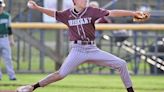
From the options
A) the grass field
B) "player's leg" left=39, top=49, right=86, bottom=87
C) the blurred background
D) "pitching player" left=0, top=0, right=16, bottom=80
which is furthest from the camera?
the blurred background

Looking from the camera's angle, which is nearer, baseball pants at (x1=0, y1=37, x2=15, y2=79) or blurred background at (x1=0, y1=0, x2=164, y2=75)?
baseball pants at (x1=0, y1=37, x2=15, y2=79)

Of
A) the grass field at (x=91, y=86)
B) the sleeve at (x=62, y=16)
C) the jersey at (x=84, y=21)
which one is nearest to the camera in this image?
the jersey at (x=84, y=21)

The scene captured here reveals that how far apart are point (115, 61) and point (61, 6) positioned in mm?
8819

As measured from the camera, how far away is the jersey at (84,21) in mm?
10008

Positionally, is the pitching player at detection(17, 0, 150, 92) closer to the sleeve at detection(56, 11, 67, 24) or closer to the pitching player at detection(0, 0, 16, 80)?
the sleeve at detection(56, 11, 67, 24)

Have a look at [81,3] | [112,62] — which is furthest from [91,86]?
[81,3]

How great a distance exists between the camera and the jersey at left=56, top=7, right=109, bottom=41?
10.0 metres

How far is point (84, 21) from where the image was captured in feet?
32.9

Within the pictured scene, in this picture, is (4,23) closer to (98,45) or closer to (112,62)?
(98,45)

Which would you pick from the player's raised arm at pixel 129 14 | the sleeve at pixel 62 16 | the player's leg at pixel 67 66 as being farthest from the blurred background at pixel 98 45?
the player's leg at pixel 67 66

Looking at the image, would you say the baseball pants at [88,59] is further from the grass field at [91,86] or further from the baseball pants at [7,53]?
the baseball pants at [7,53]

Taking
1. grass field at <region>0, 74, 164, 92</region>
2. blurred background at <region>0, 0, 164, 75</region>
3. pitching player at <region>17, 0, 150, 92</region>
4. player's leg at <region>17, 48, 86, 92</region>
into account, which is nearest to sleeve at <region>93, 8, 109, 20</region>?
pitching player at <region>17, 0, 150, 92</region>

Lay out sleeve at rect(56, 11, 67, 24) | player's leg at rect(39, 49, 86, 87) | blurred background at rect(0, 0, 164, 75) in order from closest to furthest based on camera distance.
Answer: player's leg at rect(39, 49, 86, 87) → sleeve at rect(56, 11, 67, 24) → blurred background at rect(0, 0, 164, 75)

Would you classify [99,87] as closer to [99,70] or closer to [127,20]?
[99,70]
